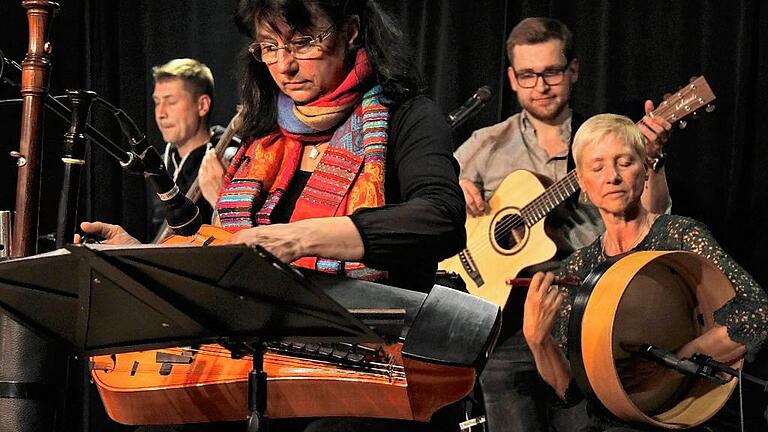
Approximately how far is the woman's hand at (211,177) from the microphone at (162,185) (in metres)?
1.37

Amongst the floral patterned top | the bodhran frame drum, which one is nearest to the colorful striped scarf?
the bodhran frame drum

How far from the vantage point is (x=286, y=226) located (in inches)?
62.0

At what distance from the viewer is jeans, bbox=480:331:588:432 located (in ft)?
10.5

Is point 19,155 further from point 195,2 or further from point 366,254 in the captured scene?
point 195,2

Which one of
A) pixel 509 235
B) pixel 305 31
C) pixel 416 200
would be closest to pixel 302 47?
pixel 305 31

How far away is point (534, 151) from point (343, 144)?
1895mm

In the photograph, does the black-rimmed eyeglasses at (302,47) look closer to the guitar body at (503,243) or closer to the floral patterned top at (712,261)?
the floral patterned top at (712,261)

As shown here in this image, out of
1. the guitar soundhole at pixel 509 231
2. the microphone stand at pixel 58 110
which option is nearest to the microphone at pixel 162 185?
the microphone stand at pixel 58 110

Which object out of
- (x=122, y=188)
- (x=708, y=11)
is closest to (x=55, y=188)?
(x=122, y=188)

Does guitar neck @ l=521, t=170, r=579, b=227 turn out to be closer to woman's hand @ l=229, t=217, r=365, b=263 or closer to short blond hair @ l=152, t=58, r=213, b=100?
short blond hair @ l=152, t=58, r=213, b=100

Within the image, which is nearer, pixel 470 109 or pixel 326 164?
pixel 326 164

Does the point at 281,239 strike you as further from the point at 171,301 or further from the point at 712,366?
the point at 712,366

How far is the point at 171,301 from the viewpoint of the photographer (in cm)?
144

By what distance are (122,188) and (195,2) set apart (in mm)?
881
